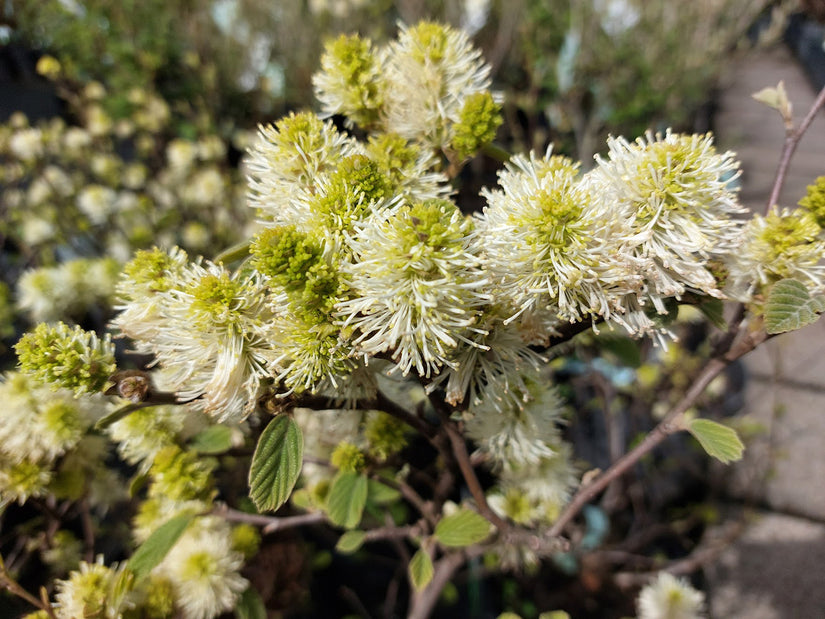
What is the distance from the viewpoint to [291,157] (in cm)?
38

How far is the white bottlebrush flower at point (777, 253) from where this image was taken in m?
0.37

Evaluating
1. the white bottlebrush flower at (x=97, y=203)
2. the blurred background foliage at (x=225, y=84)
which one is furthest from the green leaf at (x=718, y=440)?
the white bottlebrush flower at (x=97, y=203)

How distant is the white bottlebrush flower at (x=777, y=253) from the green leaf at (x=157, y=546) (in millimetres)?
524

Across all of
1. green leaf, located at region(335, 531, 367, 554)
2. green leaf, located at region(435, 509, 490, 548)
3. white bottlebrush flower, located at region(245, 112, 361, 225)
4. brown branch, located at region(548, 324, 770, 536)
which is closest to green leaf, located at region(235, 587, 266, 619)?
green leaf, located at region(335, 531, 367, 554)

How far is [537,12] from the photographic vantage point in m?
2.35

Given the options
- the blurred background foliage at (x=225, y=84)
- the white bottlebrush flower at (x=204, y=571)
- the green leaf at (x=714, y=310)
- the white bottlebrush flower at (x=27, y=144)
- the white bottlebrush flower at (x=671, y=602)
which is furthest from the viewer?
the blurred background foliage at (x=225, y=84)

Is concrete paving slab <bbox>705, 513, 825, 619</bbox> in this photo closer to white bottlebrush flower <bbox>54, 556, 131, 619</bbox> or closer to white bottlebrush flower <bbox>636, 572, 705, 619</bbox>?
white bottlebrush flower <bbox>636, 572, 705, 619</bbox>

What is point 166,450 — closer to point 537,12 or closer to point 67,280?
point 67,280

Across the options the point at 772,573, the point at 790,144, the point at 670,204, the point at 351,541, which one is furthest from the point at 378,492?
the point at 772,573

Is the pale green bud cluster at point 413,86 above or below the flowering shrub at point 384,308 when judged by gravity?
above

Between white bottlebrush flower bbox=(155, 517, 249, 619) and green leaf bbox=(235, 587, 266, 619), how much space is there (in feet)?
0.04

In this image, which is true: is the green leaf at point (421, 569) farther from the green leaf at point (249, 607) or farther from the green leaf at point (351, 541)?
the green leaf at point (249, 607)

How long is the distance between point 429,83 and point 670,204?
0.76 feet

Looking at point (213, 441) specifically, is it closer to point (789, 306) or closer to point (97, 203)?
point (789, 306)
